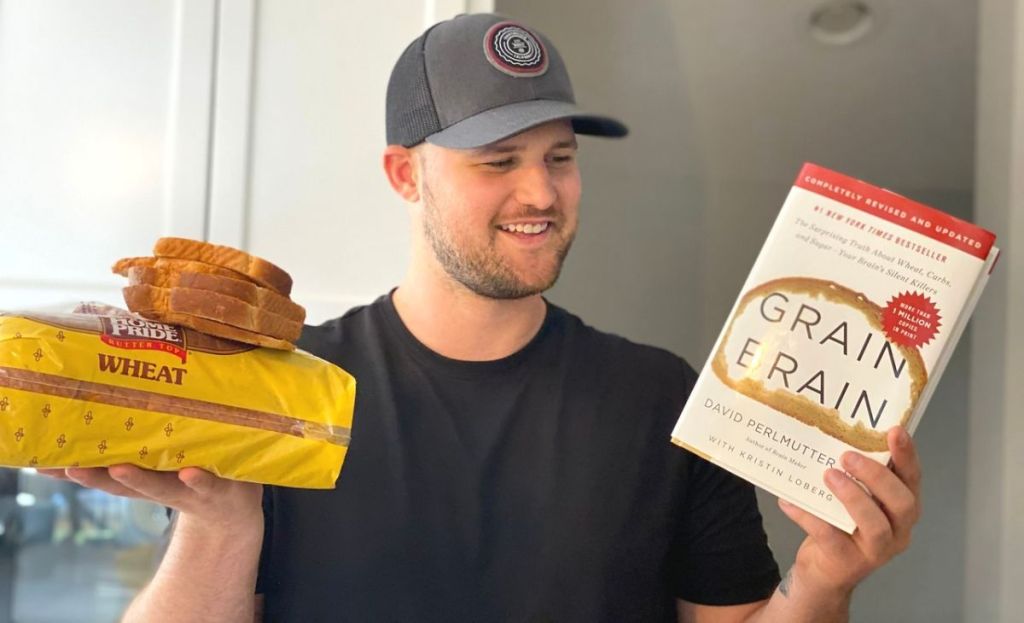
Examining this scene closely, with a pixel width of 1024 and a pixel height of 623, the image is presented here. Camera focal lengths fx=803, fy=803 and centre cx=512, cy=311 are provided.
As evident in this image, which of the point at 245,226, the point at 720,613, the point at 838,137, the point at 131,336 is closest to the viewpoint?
the point at 131,336

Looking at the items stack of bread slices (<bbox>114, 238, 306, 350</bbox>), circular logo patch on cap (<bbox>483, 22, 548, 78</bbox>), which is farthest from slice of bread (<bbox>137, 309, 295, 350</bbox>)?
circular logo patch on cap (<bbox>483, 22, 548, 78</bbox>)

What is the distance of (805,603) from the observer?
80cm

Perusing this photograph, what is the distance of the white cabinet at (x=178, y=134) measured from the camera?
1.22 meters

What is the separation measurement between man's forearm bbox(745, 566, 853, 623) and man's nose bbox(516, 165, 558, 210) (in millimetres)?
466

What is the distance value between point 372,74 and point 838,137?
1211 mm

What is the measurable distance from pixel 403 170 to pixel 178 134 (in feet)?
1.38

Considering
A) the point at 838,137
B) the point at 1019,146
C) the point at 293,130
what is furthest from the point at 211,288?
the point at 838,137

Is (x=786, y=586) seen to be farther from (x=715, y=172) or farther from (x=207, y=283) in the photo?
(x=715, y=172)

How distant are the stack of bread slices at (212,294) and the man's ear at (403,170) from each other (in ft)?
1.19

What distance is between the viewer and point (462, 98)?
3.07ft

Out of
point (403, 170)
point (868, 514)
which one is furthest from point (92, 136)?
point (868, 514)

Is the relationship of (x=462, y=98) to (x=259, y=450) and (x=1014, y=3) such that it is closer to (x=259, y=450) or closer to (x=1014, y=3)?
(x=259, y=450)

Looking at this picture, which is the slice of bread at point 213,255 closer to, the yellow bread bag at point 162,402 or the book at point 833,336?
the yellow bread bag at point 162,402

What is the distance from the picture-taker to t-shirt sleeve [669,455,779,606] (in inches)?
36.6
